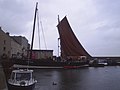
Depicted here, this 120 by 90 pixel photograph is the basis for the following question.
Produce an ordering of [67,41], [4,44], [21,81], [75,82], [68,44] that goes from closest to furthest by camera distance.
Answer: [21,81] → [75,82] → [4,44] → [67,41] → [68,44]

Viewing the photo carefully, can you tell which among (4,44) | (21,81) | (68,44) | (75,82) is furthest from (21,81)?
(68,44)

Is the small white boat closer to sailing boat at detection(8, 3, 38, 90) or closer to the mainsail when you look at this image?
sailing boat at detection(8, 3, 38, 90)

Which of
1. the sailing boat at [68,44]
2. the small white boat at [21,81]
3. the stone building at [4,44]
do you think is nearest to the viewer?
the small white boat at [21,81]

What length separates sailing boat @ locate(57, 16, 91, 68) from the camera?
313 ft

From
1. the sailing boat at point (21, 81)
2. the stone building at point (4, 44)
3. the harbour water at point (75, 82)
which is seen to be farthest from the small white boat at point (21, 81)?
the stone building at point (4, 44)

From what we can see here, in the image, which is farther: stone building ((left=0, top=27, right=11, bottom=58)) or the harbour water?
stone building ((left=0, top=27, right=11, bottom=58))

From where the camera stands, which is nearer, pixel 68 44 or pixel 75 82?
pixel 75 82

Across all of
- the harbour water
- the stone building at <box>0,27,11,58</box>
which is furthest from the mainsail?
the harbour water

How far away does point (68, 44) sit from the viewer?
96000 millimetres

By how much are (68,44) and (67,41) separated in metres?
1.14

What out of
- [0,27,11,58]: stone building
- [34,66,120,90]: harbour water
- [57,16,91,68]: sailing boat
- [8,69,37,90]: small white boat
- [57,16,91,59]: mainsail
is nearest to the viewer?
[8,69,37,90]: small white boat

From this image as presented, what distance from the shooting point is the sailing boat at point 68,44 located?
95375 mm

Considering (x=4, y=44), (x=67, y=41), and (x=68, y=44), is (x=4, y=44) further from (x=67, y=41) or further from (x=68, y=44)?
(x=68, y=44)

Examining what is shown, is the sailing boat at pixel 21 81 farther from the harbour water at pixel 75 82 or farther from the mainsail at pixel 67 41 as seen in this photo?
the mainsail at pixel 67 41
